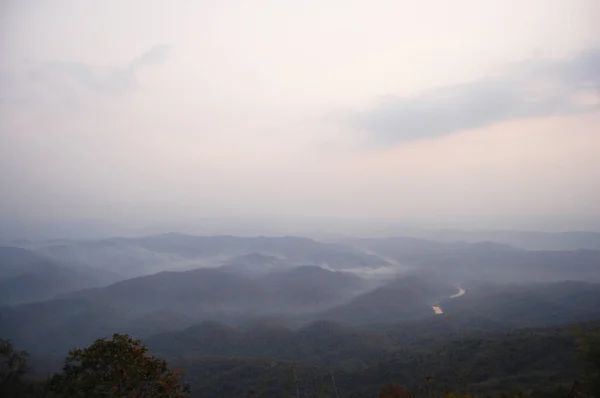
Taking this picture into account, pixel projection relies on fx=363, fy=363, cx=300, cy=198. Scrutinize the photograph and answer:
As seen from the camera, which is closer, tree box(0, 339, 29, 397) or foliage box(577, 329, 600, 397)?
foliage box(577, 329, 600, 397)

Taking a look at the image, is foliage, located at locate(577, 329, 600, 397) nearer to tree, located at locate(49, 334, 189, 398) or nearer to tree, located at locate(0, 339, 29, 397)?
tree, located at locate(49, 334, 189, 398)

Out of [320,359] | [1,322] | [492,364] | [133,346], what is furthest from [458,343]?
[1,322]

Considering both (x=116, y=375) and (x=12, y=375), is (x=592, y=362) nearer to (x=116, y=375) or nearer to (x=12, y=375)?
(x=116, y=375)

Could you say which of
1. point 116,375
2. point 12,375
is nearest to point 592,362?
point 116,375

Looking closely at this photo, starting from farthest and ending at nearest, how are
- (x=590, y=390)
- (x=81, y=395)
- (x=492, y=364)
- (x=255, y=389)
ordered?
(x=255, y=389)
(x=492, y=364)
(x=590, y=390)
(x=81, y=395)

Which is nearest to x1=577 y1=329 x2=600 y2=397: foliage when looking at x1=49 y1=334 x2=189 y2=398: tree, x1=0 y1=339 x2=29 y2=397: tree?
x1=49 y1=334 x2=189 y2=398: tree

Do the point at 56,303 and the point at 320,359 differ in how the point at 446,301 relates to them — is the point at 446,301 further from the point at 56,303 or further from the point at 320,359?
the point at 56,303

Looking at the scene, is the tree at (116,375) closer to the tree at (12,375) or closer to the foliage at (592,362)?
the tree at (12,375)

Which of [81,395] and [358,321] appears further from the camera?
[358,321]
